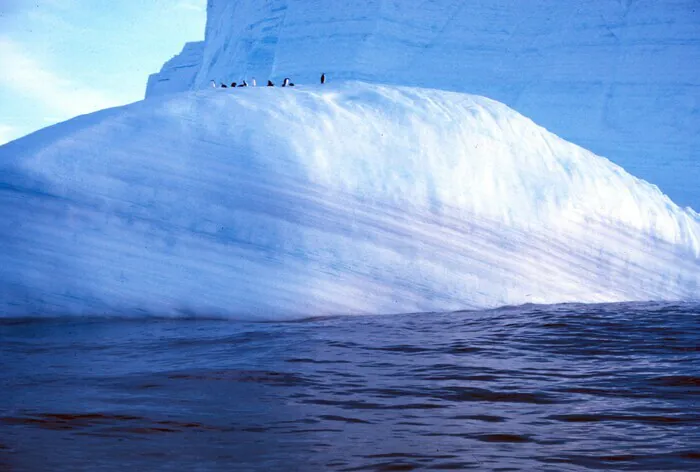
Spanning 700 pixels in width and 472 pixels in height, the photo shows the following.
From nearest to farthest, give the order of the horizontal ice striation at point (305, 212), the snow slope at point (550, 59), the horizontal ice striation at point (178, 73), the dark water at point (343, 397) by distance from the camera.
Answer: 1. the dark water at point (343, 397)
2. the horizontal ice striation at point (305, 212)
3. the snow slope at point (550, 59)
4. the horizontal ice striation at point (178, 73)

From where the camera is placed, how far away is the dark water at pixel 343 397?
2.04 metres

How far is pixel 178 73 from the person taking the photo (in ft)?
90.2

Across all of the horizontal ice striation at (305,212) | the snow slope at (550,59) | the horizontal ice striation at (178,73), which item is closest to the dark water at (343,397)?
the horizontal ice striation at (305,212)

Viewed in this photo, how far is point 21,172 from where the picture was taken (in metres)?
4.97

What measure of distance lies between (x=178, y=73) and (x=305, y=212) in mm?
23768

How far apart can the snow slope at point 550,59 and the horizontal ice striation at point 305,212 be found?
873 cm

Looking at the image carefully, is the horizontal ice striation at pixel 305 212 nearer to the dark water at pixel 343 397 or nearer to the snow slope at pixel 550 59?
the dark water at pixel 343 397

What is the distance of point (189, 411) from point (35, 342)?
1.76 meters

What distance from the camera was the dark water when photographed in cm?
204

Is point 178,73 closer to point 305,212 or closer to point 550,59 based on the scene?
point 550,59

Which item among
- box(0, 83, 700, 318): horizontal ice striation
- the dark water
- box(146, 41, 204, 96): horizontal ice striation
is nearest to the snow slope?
box(0, 83, 700, 318): horizontal ice striation

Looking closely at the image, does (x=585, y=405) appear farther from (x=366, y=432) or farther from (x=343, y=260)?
(x=343, y=260)

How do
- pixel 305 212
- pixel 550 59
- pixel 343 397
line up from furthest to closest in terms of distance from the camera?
pixel 550 59, pixel 305 212, pixel 343 397

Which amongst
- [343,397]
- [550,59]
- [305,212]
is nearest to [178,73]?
[550,59]
